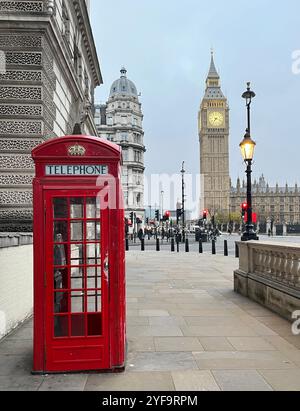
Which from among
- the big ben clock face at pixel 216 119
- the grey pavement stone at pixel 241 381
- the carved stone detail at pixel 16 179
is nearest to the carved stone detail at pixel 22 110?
the carved stone detail at pixel 16 179

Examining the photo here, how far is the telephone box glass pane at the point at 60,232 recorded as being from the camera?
520cm

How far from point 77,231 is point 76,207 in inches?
11.1

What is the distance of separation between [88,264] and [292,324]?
4049mm

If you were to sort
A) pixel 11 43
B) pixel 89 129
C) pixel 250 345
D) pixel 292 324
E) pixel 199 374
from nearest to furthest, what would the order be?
pixel 199 374
pixel 250 345
pixel 292 324
pixel 11 43
pixel 89 129

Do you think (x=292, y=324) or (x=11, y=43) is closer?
(x=292, y=324)

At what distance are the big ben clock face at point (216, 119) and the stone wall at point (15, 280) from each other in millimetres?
161753

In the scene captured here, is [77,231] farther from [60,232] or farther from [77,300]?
[77,300]

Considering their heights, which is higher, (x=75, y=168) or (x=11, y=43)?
(x=11, y=43)

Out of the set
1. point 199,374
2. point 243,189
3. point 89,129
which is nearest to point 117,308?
point 199,374

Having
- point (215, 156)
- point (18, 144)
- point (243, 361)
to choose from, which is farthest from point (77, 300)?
point (215, 156)

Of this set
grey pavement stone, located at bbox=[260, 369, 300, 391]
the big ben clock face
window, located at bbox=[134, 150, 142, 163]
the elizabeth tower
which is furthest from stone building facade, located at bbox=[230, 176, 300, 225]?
grey pavement stone, located at bbox=[260, 369, 300, 391]

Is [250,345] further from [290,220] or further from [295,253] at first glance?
[290,220]

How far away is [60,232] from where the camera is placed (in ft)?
17.2

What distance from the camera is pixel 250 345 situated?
639 cm
